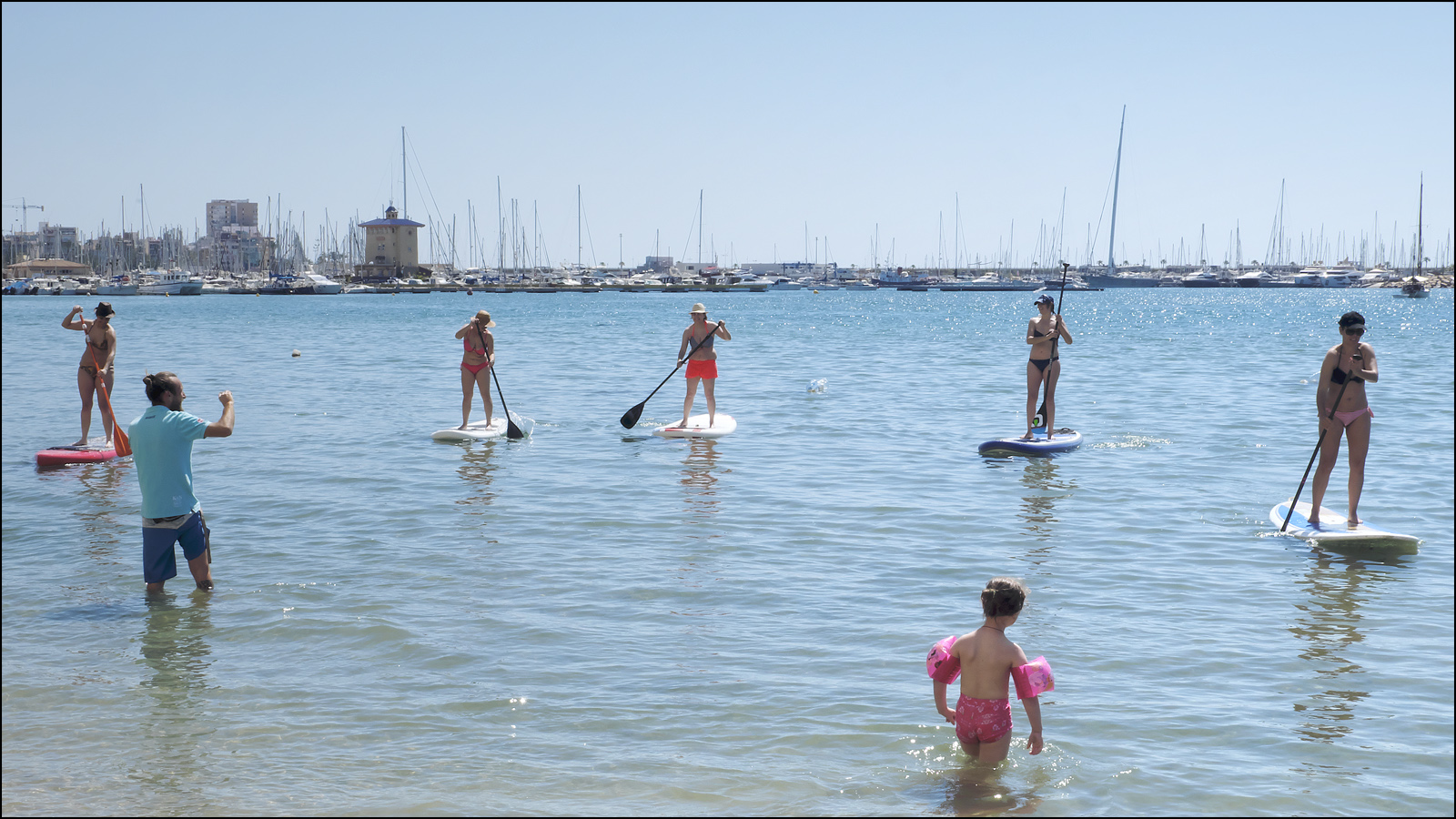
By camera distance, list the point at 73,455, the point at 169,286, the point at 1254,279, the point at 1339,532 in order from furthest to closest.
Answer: the point at 1254,279
the point at 169,286
the point at 73,455
the point at 1339,532

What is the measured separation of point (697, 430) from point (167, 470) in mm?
8799

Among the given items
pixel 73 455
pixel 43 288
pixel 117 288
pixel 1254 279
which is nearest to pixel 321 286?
pixel 117 288

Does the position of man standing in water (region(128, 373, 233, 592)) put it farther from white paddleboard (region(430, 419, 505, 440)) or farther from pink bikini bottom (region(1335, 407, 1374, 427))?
pink bikini bottom (region(1335, 407, 1374, 427))

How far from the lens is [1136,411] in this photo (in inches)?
743

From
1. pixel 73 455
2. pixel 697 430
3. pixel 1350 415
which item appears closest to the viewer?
pixel 1350 415

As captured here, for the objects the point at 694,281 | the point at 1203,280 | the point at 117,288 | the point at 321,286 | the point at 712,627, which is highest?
the point at 1203,280

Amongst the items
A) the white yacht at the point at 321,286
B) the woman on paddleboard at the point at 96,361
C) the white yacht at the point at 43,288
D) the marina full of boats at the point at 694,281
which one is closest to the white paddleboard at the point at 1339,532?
the woman on paddleboard at the point at 96,361

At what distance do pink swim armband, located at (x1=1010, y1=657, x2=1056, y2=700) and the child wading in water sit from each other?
0.13 ft

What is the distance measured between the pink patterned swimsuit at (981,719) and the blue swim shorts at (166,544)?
4979 millimetres

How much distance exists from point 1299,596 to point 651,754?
15.7 feet

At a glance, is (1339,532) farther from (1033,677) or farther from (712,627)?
(1033,677)

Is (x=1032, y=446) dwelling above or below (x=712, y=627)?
above

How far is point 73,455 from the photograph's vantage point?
41.6ft

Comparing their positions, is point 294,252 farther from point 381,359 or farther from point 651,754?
point 651,754
